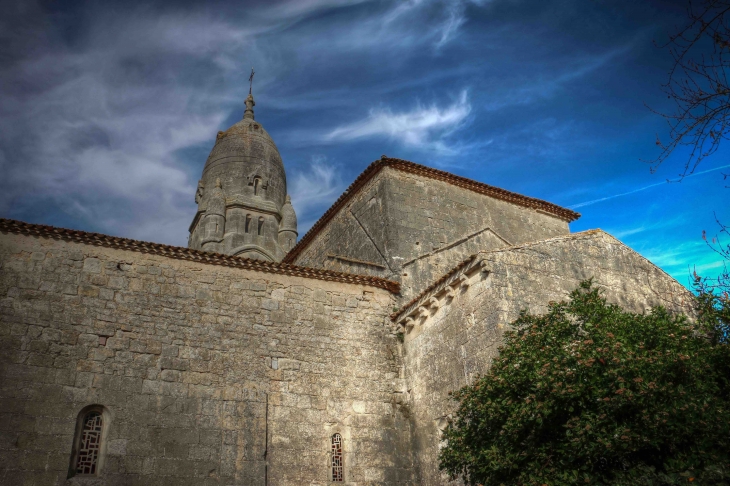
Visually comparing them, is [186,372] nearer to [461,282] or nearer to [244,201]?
[461,282]

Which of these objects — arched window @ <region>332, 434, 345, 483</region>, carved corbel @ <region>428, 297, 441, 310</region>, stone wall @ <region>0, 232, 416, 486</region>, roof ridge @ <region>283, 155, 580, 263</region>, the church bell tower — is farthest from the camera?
the church bell tower

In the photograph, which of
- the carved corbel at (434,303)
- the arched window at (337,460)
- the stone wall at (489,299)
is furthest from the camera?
the carved corbel at (434,303)

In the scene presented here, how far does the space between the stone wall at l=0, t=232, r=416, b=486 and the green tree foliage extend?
332cm

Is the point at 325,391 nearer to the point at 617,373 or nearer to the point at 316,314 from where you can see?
the point at 316,314

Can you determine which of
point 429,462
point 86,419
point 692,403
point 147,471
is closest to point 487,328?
point 429,462

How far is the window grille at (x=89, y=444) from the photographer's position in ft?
29.8

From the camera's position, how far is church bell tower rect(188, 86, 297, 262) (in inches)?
1040

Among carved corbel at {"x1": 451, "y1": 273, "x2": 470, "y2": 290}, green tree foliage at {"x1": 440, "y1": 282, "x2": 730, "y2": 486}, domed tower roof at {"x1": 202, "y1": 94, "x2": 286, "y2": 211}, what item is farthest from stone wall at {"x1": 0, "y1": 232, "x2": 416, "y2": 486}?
domed tower roof at {"x1": 202, "y1": 94, "x2": 286, "y2": 211}

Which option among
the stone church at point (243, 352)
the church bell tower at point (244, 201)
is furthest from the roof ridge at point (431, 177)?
the church bell tower at point (244, 201)

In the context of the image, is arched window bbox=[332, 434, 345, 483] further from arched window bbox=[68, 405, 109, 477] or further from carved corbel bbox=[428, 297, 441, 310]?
arched window bbox=[68, 405, 109, 477]

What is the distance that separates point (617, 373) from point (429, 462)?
499 cm

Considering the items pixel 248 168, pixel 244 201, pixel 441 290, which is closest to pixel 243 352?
pixel 441 290

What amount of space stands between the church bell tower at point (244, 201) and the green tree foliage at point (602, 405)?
19336 mm

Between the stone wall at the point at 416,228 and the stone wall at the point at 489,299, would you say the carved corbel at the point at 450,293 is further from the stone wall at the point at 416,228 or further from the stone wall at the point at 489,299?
the stone wall at the point at 416,228
